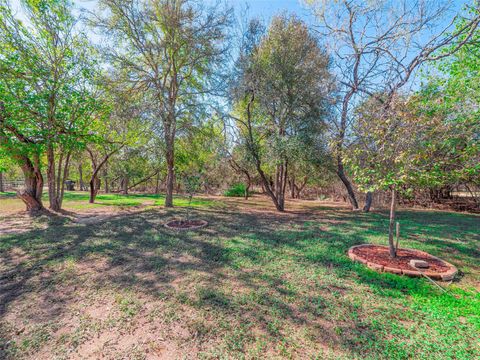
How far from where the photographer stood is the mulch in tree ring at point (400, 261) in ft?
12.1

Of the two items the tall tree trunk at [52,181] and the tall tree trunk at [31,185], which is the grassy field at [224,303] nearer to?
the tall tree trunk at [52,181]

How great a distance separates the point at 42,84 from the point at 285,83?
9645mm

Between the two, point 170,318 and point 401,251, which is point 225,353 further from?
point 401,251

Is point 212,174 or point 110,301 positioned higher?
point 212,174

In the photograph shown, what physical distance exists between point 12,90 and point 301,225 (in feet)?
36.8

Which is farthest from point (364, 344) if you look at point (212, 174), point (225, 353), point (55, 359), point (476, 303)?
point (212, 174)

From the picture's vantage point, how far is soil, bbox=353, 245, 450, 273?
3.97m

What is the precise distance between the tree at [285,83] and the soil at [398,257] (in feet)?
17.0

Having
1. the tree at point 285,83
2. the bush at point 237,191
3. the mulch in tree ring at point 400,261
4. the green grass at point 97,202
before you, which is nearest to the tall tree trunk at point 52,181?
the green grass at point 97,202

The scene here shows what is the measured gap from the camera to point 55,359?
2059 mm

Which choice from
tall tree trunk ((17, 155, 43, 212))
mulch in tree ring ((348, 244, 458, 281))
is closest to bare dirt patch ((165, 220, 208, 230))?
mulch in tree ring ((348, 244, 458, 281))

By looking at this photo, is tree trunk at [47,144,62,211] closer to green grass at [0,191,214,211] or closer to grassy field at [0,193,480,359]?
green grass at [0,191,214,211]

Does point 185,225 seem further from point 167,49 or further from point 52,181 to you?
point 167,49

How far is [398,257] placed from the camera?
4.41m
